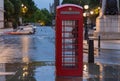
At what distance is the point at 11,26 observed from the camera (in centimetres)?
10250

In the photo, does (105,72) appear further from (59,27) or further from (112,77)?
(59,27)

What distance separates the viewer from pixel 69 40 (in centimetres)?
1429

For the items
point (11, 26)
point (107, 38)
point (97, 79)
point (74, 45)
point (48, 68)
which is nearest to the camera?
point (97, 79)

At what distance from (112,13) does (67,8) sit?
35.0 m

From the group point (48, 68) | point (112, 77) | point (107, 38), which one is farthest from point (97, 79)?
point (107, 38)

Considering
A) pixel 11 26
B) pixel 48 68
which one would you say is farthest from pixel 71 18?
pixel 11 26

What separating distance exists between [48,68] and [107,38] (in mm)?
30410

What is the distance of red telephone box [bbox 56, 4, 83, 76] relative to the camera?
14.1 metres

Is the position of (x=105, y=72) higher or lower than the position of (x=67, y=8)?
lower

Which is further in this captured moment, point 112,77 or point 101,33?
point 101,33

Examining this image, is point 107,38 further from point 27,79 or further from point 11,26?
point 11,26

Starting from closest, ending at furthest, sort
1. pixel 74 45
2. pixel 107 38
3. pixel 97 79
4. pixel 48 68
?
pixel 97 79 → pixel 74 45 → pixel 48 68 → pixel 107 38

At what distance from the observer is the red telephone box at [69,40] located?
556 inches

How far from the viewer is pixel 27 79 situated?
13453 millimetres
